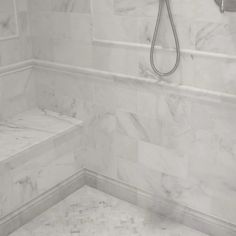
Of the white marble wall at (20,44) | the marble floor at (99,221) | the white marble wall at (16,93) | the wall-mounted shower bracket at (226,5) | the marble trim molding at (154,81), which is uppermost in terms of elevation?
the wall-mounted shower bracket at (226,5)

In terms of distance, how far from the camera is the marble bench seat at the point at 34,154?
2215 millimetres

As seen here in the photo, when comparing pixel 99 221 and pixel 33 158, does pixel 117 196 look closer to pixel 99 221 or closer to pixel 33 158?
pixel 99 221

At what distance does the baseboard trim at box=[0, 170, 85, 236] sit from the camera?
2.29m

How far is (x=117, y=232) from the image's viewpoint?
7.52 feet

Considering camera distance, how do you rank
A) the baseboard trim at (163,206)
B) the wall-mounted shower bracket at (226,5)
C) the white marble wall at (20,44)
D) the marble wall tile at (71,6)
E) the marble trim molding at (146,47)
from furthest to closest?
the white marble wall at (20,44), the marble wall tile at (71,6), the baseboard trim at (163,206), the marble trim molding at (146,47), the wall-mounted shower bracket at (226,5)

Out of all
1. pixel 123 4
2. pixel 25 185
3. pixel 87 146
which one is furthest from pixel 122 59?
pixel 25 185

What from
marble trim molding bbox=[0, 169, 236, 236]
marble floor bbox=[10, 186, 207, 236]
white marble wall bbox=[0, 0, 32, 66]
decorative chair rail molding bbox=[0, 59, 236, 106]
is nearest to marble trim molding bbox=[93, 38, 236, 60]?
decorative chair rail molding bbox=[0, 59, 236, 106]

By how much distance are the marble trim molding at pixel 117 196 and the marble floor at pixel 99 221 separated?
39mm

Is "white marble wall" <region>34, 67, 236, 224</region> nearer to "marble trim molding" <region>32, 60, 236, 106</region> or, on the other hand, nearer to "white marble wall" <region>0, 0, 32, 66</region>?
"marble trim molding" <region>32, 60, 236, 106</region>

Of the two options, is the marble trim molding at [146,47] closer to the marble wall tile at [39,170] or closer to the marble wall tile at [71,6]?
the marble wall tile at [71,6]

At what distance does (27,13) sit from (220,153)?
5.30 ft

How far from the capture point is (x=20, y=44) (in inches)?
104

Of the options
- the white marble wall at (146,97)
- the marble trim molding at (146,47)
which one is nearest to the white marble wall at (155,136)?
the white marble wall at (146,97)

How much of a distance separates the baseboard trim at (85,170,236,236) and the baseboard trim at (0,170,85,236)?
110 millimetres
